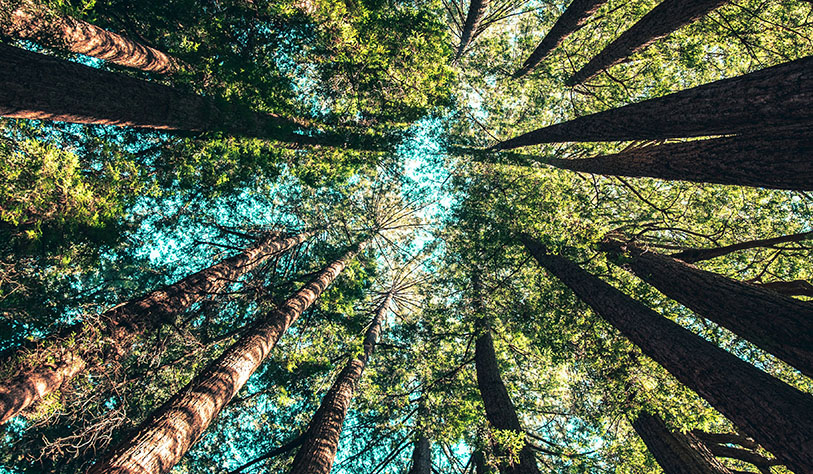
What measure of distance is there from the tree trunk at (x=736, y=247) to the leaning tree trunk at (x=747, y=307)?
315mm

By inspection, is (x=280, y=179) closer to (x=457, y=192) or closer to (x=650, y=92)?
(x=457, y=192)

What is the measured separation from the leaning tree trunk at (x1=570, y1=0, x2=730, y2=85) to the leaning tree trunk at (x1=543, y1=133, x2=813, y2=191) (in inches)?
131

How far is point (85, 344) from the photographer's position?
178 inches

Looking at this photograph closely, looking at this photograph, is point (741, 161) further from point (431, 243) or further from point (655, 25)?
point (431, 243)

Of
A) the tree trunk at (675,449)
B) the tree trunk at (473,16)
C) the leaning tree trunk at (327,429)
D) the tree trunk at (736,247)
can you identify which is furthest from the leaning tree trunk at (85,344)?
the tree trunk at (473,16)

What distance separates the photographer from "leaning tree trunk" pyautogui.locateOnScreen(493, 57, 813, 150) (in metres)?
3.40

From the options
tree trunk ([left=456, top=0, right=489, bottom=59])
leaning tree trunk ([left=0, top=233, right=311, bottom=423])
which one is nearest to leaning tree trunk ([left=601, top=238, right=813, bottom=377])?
leaning tree trunk ([left=0, top=233, right=311, bottom=423])

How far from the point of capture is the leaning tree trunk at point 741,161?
3451 millimetres

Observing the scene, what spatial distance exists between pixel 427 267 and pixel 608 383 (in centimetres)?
771

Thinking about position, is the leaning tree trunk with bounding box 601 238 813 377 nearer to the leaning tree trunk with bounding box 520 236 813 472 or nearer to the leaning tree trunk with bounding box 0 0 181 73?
the leaning tree trunk with bounding box 520 236 813 472

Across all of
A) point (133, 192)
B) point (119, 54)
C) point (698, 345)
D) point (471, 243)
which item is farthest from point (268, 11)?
point (698, 345)

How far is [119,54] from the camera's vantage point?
6.39 metres

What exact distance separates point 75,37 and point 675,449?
1311 cm

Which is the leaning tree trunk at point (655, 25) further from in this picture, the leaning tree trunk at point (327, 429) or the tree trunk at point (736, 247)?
the leaning tree trunk at point (327, 429)
